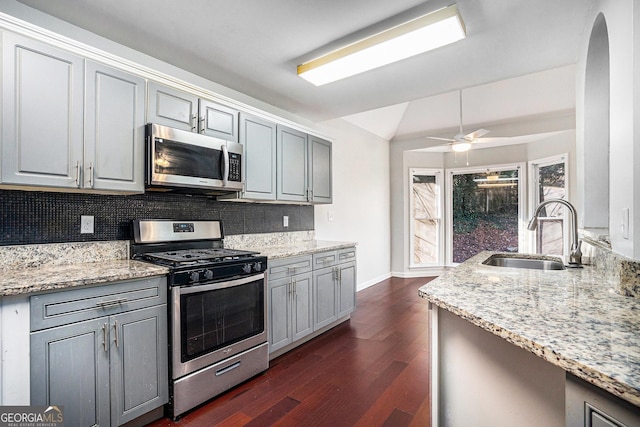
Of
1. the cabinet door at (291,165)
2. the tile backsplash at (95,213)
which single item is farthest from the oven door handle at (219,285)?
the cabinet door at (291,165)

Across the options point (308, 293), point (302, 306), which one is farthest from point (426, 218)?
point (302, 306)

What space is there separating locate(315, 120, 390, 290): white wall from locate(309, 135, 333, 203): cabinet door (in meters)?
0.48

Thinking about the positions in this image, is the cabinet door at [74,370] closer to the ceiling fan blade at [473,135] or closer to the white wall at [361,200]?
the white wall at [361,200]

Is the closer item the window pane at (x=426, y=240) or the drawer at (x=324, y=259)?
the drawer at (x=324, y=259)

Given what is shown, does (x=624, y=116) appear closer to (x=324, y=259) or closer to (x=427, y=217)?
(x=324, y=259)

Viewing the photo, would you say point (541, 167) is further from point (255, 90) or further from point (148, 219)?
point (148, 219)

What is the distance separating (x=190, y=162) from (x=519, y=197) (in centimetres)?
537

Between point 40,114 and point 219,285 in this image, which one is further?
point 219,285

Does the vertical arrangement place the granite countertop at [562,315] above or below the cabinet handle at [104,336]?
above

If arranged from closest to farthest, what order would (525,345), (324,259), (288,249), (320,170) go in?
(525,345), (288,249), (324,259), (320,170)

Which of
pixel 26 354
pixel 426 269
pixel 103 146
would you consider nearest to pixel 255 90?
pixel 103 146

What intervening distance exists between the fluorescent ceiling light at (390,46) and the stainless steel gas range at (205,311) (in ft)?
5.27

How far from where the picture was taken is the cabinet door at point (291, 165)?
3166 millimetres

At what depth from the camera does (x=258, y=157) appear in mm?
2936
